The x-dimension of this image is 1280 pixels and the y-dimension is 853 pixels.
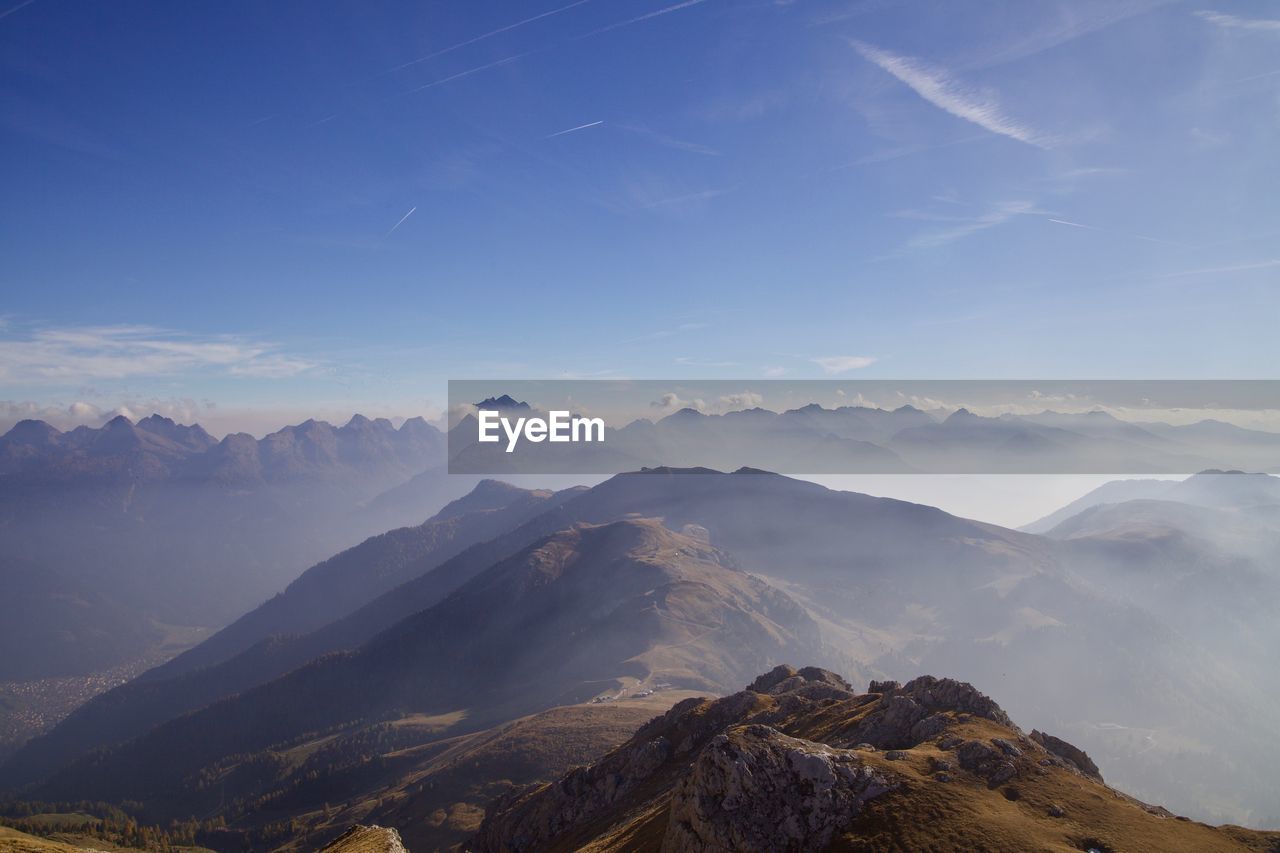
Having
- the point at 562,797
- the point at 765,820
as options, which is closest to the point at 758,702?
the point at 562,797

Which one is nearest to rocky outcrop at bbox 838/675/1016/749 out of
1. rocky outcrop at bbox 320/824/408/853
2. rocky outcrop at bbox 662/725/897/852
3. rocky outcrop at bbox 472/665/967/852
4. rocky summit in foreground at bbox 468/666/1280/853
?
rocky outcrop at bbox 472/665/967/852

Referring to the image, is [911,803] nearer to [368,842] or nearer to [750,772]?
[750,772]

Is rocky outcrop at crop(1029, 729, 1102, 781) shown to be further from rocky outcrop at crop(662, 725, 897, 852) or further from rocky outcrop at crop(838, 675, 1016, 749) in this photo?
rocky outcrop at crop(662, 725, 897, 852)

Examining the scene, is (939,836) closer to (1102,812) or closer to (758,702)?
(1102,812)

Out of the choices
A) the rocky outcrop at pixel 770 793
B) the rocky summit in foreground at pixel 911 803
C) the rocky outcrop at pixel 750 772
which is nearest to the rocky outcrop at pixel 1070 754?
the rocky outcrop at pixel 750 772

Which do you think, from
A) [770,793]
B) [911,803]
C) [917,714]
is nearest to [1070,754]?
[917,714]
